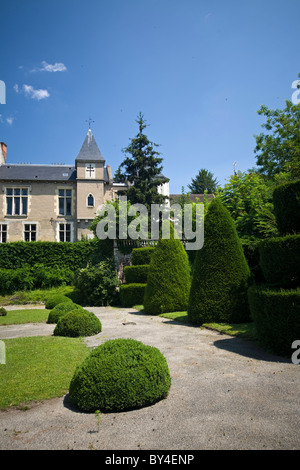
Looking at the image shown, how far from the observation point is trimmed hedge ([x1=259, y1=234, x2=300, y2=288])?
5.82m

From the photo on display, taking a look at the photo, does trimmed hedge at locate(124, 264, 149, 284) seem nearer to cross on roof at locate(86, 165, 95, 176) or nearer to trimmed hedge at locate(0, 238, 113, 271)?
trimmed hedge at locate(0, 238, 113, 271)

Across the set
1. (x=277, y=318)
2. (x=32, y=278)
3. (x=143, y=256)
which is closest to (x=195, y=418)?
(x=277, y=318)

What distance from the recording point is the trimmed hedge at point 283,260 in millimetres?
5816

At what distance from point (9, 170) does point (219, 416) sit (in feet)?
115

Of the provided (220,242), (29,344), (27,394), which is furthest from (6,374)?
(220,242)

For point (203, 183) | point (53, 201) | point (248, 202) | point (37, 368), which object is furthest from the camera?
point (203, 183)

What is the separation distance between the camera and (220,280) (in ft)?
29.2

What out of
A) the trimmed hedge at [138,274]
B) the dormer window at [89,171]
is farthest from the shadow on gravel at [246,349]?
the dormer window at [89,171]

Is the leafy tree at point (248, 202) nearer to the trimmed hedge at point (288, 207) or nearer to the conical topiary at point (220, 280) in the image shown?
the conical topiary at point (220, 280)

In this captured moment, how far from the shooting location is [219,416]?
132 inches

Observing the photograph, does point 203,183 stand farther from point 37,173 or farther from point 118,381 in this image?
point 118,381

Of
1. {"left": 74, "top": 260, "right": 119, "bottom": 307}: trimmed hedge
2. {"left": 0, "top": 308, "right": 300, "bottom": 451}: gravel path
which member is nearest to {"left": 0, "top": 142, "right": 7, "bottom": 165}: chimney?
{"left": 74, "top": 260, "right": 119, "bottom": 307}: trimmed hedge

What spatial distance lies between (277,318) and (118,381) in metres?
3.46
